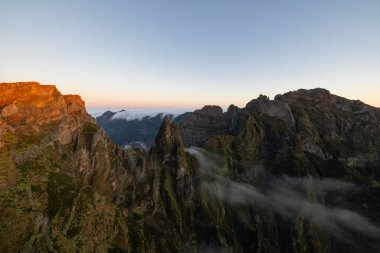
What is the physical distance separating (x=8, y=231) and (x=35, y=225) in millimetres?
16057

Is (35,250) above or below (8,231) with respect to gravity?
below

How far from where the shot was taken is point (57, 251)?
198 metres

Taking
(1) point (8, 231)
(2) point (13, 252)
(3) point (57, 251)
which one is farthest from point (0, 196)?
(3) point (57, 251)

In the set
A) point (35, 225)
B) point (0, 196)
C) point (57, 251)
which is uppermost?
point (0, 196)

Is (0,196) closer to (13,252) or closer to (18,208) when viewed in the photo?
(18,208)

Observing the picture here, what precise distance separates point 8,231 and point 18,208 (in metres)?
17.5

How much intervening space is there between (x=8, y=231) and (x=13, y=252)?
13075 millimetres

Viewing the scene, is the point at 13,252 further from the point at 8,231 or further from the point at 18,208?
the point at 18,208

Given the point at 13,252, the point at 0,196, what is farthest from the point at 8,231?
the point at 0,196

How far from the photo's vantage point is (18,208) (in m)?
196

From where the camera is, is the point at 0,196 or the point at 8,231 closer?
the point at 8,231

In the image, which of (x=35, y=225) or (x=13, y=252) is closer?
(x=13, y=252)

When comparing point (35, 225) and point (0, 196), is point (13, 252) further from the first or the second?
point (0, 196)

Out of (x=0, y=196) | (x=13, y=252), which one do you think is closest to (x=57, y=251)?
(x=13, y=252)
